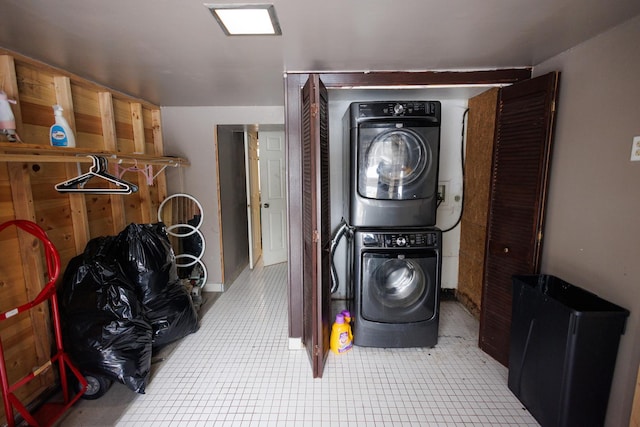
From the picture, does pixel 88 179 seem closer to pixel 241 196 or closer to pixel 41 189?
pixel 41 189

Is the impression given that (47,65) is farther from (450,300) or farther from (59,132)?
(450,300)

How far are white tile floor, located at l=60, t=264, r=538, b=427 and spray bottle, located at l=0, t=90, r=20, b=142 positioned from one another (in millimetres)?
1583

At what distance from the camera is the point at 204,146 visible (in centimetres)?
316

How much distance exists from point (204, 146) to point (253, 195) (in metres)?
1.20

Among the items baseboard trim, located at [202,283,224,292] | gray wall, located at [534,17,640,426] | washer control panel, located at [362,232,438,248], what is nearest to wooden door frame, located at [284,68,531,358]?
gray wall, located at [534,17,640,426]

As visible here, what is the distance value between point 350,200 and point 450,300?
1803 mm

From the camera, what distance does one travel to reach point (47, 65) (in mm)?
1771

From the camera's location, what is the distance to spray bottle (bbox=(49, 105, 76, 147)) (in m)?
1.76

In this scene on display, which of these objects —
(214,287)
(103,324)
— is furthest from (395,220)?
(214,287)

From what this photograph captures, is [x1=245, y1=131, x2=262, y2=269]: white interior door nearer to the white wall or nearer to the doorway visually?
the doorway

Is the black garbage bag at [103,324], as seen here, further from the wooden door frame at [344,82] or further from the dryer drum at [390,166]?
the dryer drum at [390,166]

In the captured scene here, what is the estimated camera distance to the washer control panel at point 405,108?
2.06 metres

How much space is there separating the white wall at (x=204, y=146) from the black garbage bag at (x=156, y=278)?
912 millimetres

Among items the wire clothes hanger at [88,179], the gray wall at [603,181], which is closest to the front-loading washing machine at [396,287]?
the gray wall at [603,181]
